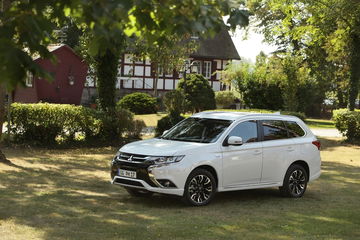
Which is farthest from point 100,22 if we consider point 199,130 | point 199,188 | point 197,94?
point 197,94

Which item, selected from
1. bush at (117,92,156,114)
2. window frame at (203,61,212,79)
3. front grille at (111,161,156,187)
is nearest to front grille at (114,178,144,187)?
front grille at (111,161,156,187)

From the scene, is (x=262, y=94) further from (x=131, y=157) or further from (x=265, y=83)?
(x=131, y=157)

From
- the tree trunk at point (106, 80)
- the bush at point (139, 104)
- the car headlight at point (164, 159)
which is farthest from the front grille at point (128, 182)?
the bush at point (139, 104)

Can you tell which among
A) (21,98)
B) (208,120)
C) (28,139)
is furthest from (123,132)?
(21,98)

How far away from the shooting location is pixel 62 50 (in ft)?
144

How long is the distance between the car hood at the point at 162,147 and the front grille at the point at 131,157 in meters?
0.06

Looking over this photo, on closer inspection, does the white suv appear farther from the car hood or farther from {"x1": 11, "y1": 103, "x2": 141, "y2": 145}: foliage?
{"x1": 11, "y1": 103, "x2": 141, "y2": 145}: foliage

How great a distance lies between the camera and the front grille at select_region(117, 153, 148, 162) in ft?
33.5

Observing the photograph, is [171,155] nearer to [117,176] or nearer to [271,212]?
[117,176]

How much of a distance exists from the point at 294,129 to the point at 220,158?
2392mm

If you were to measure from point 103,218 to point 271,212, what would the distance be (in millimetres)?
3062

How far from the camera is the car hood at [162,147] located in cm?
1018

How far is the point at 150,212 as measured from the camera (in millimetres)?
9938

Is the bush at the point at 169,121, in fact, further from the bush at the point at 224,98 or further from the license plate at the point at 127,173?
the bush at the point at 224,98
